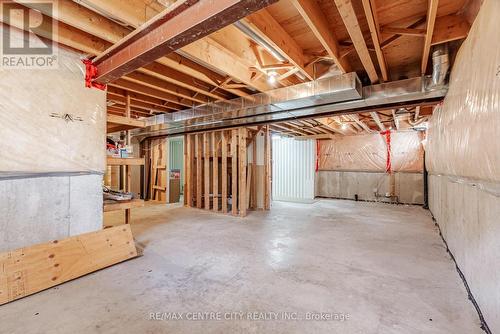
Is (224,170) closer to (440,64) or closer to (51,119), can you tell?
(51,119)

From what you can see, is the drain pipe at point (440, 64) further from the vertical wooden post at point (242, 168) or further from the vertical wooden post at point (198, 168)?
the vertical wooden post at point (198, 168)

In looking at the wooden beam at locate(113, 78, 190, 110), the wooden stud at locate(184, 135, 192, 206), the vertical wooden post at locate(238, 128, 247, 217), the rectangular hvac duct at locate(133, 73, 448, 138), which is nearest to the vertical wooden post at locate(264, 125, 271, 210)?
the vertical wooden post at locate(238, 128, 247, 217)

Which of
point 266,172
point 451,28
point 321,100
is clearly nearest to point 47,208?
point 321,100

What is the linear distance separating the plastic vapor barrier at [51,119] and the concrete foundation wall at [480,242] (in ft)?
11.0

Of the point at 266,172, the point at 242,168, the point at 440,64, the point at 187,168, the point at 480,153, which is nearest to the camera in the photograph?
the point at 480,153

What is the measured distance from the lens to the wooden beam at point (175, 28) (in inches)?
49.8

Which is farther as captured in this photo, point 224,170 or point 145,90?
point 224,170

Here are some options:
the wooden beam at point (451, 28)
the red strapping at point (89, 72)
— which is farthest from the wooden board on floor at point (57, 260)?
the wooden beam at point (451, 28)

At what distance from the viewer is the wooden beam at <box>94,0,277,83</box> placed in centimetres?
126

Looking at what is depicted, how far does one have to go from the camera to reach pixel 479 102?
60.3 inches

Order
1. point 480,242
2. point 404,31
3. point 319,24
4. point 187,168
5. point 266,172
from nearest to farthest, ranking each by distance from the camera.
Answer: point 480,242, point 319,24, point 404,31, point 266,172, point 187,168

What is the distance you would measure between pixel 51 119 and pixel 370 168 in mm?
7753

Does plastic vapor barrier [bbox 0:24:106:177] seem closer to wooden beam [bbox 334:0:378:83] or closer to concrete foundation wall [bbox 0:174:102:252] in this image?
concrete foundation wall [bbox 0:174:102:252]

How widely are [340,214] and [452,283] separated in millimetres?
3132
